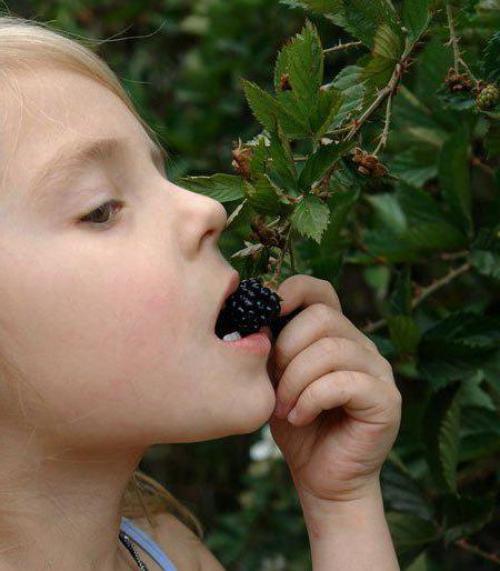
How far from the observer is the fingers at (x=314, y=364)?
4.24ft

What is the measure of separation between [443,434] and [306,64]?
621 mm

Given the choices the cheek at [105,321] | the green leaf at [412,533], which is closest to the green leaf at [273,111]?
the cheek at [105,321]

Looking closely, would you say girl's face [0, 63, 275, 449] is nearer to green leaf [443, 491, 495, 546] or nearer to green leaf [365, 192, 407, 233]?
green leaf [443, 491, 495, 546]

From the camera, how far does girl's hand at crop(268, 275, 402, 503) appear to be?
1.30m

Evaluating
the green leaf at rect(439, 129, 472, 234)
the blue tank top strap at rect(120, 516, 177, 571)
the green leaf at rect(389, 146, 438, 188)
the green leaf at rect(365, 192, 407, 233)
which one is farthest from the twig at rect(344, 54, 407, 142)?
the blue tank top strap at rect(120, 516, 177, 571)

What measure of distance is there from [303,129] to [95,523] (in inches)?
22.4

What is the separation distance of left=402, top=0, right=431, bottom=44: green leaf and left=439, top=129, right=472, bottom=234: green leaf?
35 centimetres

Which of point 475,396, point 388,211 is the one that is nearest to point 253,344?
point 475,396

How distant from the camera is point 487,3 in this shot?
132 centimetres

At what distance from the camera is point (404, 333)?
4.95 feet

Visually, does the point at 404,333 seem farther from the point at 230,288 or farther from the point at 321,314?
the point at 230,288

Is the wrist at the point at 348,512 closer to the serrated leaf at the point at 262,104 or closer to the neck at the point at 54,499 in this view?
the neck at the point at 54,499

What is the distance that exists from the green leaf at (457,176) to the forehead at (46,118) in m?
0.52

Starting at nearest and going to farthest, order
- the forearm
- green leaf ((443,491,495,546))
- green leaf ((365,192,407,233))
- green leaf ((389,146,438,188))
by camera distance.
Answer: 1. the forearm
2. green leaf ((443,491,495,546))
3. green leaf ((389,146,438,188))
4. green leaf ((365,192,407,233))
